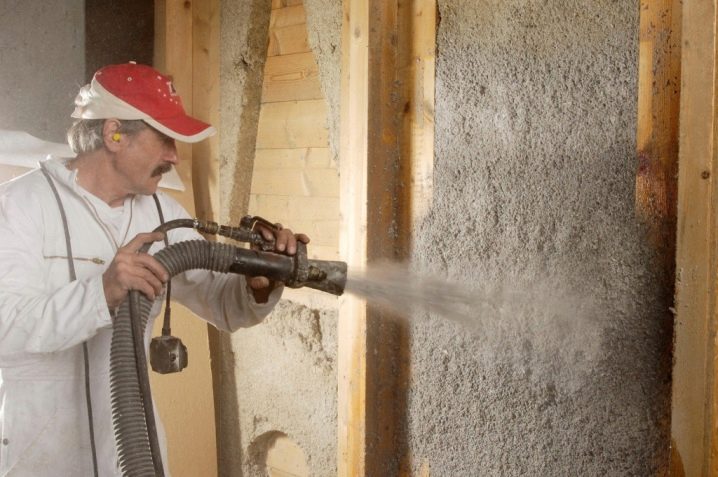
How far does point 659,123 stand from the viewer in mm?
1538

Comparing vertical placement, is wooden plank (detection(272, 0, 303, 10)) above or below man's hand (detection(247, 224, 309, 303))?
above

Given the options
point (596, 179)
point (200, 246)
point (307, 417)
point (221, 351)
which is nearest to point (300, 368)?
point (307, 417)

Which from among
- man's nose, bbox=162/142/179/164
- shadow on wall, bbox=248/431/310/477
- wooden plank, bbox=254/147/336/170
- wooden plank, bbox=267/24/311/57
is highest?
wooden plank, bbox=267/24/311/57

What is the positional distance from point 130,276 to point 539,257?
0.94 meters

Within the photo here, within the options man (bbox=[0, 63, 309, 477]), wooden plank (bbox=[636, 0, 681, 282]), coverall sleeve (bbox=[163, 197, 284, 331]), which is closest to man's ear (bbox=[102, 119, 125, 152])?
man (bbox=[0, 63, 309, 477])

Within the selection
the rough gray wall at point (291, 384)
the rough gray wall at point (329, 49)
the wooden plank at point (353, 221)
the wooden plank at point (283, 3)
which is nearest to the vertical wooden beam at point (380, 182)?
the wooden plank at point (353, 221)

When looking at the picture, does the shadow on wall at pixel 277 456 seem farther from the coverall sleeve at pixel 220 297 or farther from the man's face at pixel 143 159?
the man's face at pixel 143 159

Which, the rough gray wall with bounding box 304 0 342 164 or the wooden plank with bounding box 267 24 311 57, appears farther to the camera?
the wooden plank with bounding box 267 24 311 57

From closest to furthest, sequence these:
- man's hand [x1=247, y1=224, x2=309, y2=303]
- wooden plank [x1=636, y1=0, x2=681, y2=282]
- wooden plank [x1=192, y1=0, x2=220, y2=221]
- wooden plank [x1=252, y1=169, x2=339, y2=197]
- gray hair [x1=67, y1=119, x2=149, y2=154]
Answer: wooden plank [x1=636, y1=0, x2=681, y2=282]
man's hand [x1=247, y1=224, x2=309, y2=303]
gray hair [x1=67, y1=119, x2=149, y2=154]
wooden plank [x1=252, y1=169, x2=339, y2=197]
wooden plank [x1=192, y1=0, x2=220, y2=221]

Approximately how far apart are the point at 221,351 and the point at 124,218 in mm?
1096

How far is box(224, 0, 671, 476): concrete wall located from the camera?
5.22 feet

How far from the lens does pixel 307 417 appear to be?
249 centimetres

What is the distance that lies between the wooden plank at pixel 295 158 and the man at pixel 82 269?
68cm

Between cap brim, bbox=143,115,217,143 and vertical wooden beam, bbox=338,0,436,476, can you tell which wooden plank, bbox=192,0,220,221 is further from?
cap brim, bbox=143,115,217,143
